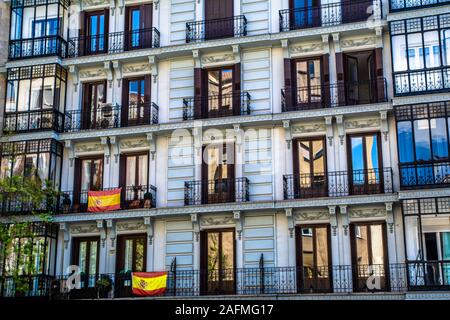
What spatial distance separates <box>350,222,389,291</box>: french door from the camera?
22875 millimetres

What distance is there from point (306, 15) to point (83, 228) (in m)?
12.2

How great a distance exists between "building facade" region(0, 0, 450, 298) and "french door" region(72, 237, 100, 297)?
6 cm

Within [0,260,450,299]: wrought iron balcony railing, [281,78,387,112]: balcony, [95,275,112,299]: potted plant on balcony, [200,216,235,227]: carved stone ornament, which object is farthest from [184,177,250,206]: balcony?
[95,275,112,299]: potted plant on balcony

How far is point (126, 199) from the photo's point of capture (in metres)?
26.3

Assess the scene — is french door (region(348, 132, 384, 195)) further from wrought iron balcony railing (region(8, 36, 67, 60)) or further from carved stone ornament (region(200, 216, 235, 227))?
wrought iron balcony railing (region(8, 36, 67, 60))

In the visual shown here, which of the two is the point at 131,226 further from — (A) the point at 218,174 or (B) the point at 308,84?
(B) the point at 308,84

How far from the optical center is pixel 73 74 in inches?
1107

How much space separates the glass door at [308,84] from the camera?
25219 mm

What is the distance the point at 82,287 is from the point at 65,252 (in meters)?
1.69

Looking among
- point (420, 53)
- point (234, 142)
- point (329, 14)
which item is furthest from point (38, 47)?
point (420, 53)

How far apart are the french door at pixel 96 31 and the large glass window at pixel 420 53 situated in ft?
39.5

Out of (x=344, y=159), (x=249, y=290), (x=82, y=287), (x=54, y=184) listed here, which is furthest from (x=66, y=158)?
(x=344, y=159)

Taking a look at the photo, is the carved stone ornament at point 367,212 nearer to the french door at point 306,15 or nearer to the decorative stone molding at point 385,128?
the decorative stone molding at point 385,128

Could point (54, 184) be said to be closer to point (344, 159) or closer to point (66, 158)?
point (66, 158)
